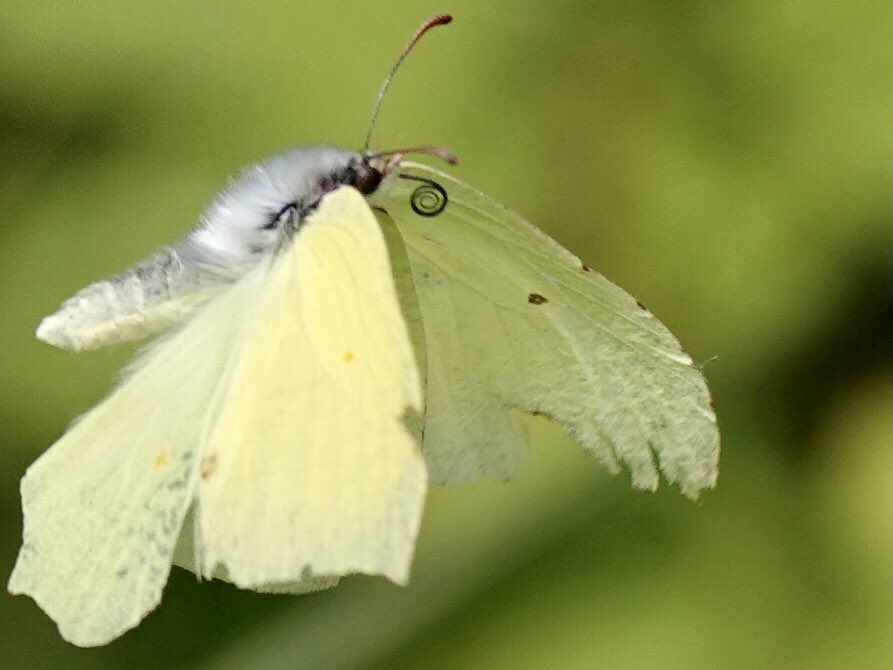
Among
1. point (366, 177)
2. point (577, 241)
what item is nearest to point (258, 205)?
point (366, 177)

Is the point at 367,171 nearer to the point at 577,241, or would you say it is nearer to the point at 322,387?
the point at 322,387

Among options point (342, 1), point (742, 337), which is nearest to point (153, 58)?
point (342, 1)

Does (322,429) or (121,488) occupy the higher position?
(322,429)

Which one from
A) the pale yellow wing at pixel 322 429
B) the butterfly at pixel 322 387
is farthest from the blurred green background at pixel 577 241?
the pale yellow wing at pixel 322 429

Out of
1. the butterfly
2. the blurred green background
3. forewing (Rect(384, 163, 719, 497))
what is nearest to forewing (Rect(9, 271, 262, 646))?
the butterfly

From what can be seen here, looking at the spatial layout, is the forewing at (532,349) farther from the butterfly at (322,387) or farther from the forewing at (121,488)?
the forewing at (121,488)

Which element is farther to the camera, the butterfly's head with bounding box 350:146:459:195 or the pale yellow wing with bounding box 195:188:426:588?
the butterfly's head with bounding box 350:146:459:195

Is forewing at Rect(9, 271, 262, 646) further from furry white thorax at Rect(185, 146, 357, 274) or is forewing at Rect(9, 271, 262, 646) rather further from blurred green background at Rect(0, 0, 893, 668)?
blurred green background at Rect(0, 0, 893, 668)

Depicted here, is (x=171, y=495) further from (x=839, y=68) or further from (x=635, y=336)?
(x=839, y=68)
